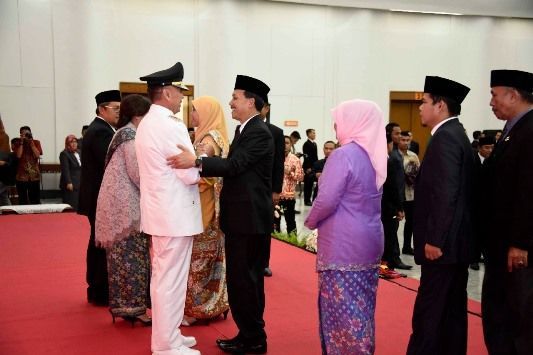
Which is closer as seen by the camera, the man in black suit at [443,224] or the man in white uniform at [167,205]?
the man in black suit at [443,224]

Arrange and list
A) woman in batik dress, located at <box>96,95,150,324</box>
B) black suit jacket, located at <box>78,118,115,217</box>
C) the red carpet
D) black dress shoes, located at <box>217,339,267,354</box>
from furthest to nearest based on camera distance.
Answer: black suit jacket, located at <box>78,118,115,217</box>
woman in batik dress, located at <box>96,95,150,324</box>
the red carpet
black dress shoes, located at <box>217,339,267,354</box>

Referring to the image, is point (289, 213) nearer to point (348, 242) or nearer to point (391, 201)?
point (391, 201)

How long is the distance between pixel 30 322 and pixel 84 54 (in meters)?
8.36

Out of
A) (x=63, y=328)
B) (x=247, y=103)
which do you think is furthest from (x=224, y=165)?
(x=63, y=328)

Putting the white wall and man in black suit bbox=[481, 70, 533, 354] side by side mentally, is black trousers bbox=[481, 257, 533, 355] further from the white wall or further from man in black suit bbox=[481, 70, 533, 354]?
the white wall

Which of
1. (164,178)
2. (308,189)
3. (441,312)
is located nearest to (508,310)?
(441,312)

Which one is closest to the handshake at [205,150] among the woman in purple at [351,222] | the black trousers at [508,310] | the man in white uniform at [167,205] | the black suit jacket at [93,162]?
the man in white uniform at [167,205]

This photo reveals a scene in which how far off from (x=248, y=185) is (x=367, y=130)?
79 centimetres

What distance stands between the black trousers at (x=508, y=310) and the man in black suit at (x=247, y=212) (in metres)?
1.21

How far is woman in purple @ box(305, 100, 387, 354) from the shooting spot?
8.47 ft

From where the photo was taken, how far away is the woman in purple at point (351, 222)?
2582 mm

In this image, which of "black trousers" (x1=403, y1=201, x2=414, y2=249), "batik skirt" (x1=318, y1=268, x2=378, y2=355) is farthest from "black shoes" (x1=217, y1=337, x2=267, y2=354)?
"black trousers" (x1=403, y1=201, x2=414, y2=249)

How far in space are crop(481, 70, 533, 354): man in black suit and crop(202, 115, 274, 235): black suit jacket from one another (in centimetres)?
117

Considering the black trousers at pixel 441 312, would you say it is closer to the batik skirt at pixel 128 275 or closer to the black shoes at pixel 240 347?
the black shoes at pixel 240 347
